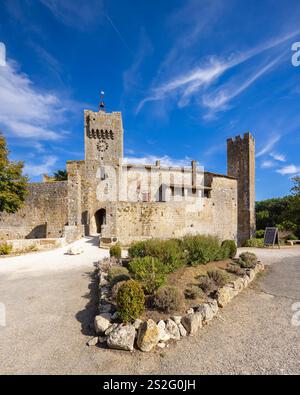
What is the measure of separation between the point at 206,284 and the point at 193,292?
73 centimetres

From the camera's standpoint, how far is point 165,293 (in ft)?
15.2

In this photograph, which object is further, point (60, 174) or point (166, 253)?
point (60, 174)

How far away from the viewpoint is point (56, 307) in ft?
17.2

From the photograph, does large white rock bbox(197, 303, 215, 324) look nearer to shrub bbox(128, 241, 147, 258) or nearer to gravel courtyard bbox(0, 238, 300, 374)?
gravel courtyard bbox(0, 238, 300, 374)

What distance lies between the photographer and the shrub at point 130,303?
3979mm

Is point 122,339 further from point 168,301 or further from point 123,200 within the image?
point 123,200

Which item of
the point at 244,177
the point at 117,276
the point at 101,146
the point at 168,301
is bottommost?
the point at 117,276

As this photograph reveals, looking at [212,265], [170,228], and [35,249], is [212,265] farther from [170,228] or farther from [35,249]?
[35,249]

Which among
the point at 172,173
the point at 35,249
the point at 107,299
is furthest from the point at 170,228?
the point at 107,299

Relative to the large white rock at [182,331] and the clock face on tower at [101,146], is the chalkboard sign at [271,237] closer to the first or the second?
the large white rock at [182,331]

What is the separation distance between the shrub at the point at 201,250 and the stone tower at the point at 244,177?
781 inches

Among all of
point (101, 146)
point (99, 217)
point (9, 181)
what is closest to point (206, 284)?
point (9, 181)

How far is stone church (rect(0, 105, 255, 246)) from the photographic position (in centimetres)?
1695

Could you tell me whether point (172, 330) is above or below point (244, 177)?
below
